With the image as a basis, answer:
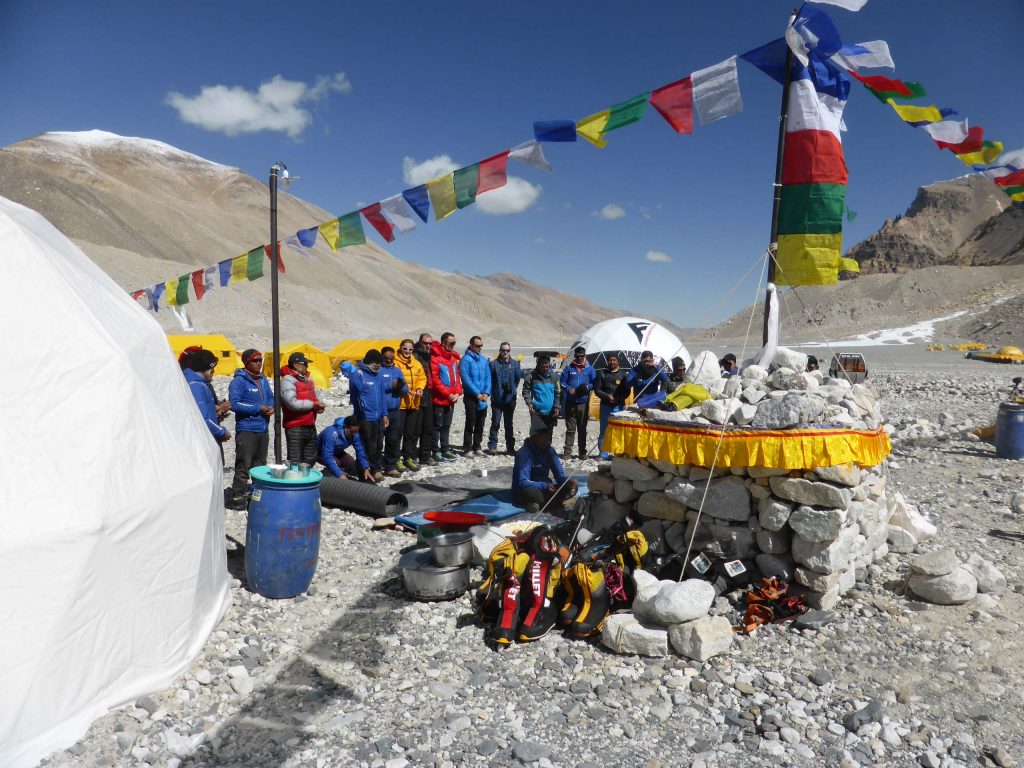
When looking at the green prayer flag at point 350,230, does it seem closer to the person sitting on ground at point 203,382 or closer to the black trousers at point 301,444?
the black trousers at point 301,444

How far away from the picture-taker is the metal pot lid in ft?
16.0

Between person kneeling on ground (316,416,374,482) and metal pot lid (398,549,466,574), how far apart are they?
2.86 m

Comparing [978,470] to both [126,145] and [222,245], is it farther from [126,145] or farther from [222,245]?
[126,145]

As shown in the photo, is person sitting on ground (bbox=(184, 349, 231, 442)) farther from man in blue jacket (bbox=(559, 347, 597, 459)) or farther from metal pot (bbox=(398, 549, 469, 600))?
man in blue jacket (bbox=(559, 347, 597, 459))

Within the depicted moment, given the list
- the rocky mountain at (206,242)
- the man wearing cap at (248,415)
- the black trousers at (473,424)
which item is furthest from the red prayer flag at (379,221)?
the rocky mountain at (206,242)

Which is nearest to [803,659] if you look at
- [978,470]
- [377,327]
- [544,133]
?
[544,133]

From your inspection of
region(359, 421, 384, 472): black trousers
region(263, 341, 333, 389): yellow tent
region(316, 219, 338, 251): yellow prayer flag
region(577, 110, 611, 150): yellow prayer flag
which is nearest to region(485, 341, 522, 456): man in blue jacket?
region(359, 421, 384, 472): black trousers

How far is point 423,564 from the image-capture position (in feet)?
16.4

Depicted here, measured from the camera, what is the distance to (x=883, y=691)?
370 centimetres

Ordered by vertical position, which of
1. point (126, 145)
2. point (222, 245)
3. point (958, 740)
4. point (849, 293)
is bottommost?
point (958, 740)

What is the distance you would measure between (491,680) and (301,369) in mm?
4411

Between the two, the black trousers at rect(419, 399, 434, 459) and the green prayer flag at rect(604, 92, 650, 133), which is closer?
the green prayer flag at rect(604, 92, 650, 133)

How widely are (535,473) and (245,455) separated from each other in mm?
2960

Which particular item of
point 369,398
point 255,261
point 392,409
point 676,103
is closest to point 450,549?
point 369,398
